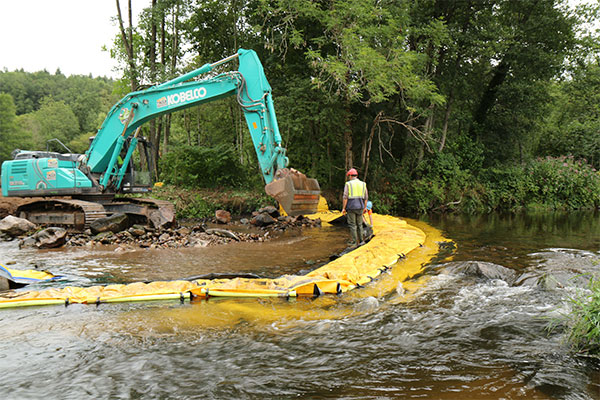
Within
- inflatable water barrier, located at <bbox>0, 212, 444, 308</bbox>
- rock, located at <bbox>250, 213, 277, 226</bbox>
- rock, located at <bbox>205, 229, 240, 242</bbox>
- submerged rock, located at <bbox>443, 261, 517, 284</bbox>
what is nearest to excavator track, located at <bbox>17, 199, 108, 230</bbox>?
rock, located at <bbox>205, 229, 240, 242</bbox>

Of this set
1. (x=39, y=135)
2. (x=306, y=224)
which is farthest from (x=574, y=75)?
(x=39, y=135)

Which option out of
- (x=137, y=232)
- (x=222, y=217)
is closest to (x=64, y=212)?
(x=137, y=232)

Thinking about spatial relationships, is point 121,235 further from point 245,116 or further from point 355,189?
point 355,189

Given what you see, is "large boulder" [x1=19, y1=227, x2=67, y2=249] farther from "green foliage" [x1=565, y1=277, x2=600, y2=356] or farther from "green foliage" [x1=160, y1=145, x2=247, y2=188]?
"green foliage" [x1=565, y1=277, x2=600, y2=356]

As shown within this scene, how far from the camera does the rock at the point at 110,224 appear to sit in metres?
10.2

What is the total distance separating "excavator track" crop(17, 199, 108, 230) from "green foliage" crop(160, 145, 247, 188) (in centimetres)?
651

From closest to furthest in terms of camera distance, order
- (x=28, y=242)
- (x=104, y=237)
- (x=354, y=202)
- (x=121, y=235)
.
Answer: (x=354, y=202)
(x=28, y=242)
(x=104, y=237)
(x=121, y=235)

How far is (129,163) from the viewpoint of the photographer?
482 inches

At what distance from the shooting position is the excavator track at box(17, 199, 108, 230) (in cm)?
1047

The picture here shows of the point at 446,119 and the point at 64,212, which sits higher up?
the point at 446,119

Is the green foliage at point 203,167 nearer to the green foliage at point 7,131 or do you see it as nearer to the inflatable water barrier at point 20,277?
the inflatable water barrier at point 20,277

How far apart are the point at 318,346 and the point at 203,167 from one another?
14.9 meters

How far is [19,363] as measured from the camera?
10.7 ft

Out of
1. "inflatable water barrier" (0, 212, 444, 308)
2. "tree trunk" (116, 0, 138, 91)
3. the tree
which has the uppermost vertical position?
the tree
